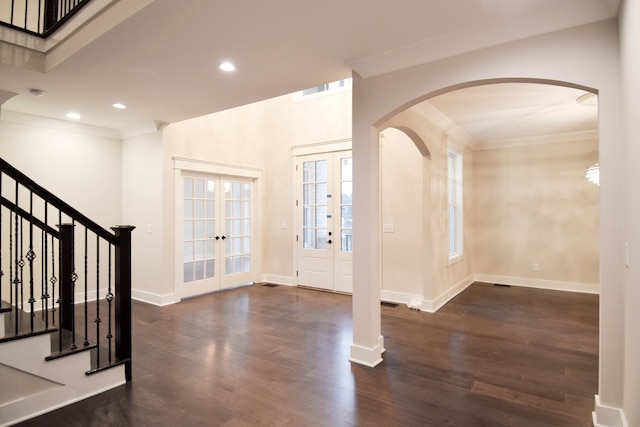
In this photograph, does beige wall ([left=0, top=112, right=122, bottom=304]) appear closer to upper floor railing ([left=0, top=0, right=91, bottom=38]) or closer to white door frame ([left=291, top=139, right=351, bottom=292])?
upper floor railing ([left=0, top=0, right=91, bottom=38])

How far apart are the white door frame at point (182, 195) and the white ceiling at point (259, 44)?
4.44ft

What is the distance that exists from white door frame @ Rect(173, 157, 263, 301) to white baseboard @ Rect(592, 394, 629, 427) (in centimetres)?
498

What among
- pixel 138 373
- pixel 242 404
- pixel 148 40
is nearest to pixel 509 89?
pixel 148 40

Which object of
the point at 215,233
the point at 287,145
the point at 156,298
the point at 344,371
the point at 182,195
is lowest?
the point at 344,371

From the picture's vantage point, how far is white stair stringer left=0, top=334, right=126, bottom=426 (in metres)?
2.31

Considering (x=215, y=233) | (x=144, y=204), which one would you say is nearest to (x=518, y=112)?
(x=215, y=233)

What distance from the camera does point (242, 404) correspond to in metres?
2.51

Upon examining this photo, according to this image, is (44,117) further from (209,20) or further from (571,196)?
(571,196)

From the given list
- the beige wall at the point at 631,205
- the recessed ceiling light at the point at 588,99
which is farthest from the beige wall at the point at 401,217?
the beige wall at the point at 631,205

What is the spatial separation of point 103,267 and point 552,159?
7.71 m

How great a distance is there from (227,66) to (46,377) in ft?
9.12

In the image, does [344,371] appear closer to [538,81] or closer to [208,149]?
[538,81]

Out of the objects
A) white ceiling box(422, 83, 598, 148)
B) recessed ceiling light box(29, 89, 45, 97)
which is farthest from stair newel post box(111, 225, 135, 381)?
white ceiling box(422, 83, 598, 148)

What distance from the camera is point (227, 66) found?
321 centimetres
